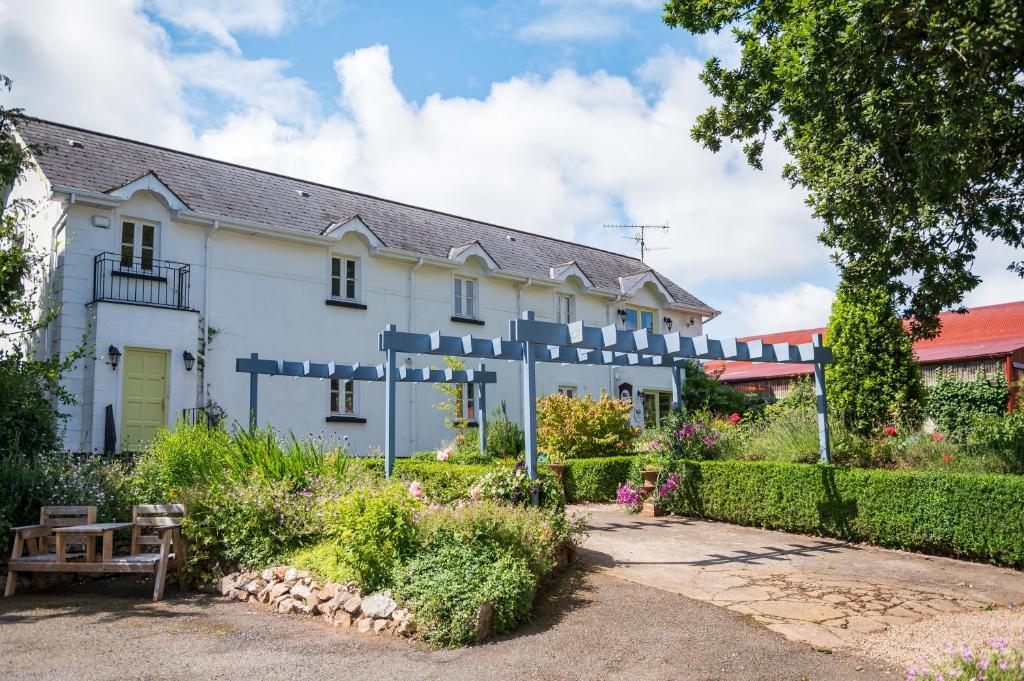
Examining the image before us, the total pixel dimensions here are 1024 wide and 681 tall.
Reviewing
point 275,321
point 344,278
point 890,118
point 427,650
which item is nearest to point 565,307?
point 344,278

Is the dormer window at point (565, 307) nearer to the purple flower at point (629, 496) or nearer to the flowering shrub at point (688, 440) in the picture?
the flowering shrub at point (688, 440)

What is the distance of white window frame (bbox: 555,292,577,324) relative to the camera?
23297 millimetres

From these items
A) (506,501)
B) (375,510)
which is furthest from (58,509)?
(506,501)

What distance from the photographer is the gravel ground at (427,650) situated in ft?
16.9

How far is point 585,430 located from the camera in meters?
14.9

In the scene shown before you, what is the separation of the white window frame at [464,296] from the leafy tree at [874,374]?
951 centimetres

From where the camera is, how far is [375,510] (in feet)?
22.1

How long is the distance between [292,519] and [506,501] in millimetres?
2292

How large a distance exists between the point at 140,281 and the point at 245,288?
2.23m

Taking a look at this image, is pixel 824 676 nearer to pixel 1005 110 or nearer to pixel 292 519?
pixel 292 519

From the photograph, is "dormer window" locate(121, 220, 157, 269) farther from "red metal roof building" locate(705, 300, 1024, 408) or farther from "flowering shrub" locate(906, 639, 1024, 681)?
"red metal roof building" locate(705, 300, 1024, 408)

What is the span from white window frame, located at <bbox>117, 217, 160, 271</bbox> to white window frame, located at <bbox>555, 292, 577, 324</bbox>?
1133 centimetres

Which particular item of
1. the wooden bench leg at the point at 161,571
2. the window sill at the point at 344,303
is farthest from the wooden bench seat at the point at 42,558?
the window sill at the point at 344,303

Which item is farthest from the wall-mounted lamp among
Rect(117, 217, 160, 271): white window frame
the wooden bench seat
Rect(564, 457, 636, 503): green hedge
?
Rect(564, 457, 636, 503): green hedge
